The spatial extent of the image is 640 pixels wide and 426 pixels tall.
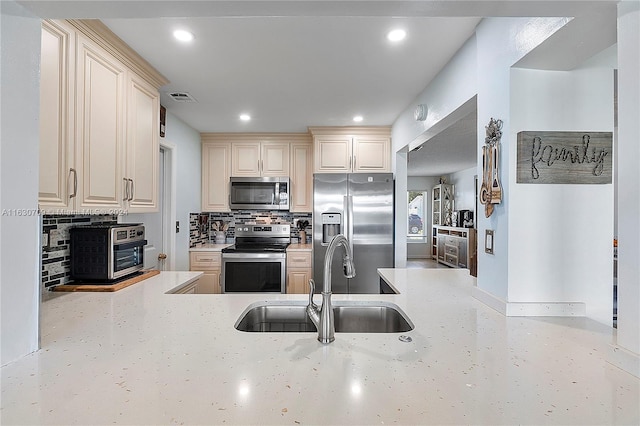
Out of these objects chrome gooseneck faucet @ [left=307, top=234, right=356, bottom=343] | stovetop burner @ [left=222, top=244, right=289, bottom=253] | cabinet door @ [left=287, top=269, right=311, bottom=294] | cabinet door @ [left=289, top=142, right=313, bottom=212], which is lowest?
cabinet door @ [left=287, top=269, right=311, bottom=294]

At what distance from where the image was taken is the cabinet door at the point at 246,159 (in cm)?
405

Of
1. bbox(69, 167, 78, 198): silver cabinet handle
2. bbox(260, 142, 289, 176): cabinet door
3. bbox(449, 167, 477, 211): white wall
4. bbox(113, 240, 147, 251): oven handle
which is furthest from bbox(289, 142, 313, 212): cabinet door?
bbox(449, 167, 477, 211): white wall

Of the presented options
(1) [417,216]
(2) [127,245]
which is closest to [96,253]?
(2) [127,245]

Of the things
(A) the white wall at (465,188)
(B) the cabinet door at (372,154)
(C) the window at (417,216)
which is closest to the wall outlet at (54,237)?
(B) the cabinet door at (372,154)

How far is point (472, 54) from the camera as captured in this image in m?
1.77

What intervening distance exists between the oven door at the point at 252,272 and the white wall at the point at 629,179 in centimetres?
297

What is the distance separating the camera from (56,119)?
54.2 inches

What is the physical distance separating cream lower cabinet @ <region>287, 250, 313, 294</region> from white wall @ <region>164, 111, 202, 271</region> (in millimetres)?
1219

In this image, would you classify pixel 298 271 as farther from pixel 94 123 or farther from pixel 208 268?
pixel 94 123

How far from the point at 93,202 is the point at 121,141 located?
438 millimetres

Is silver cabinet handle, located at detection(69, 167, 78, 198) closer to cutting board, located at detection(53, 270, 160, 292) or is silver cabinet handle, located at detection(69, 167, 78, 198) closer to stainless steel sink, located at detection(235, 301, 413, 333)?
cutting board, located at detection(53, 270, 160, 292)

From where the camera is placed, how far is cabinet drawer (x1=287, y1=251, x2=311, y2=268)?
3619 millimetres

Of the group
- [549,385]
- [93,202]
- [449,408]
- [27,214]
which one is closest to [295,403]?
[449,408]

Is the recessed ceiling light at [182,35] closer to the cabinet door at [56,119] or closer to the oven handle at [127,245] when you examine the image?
the cabinet door at [56,119]
